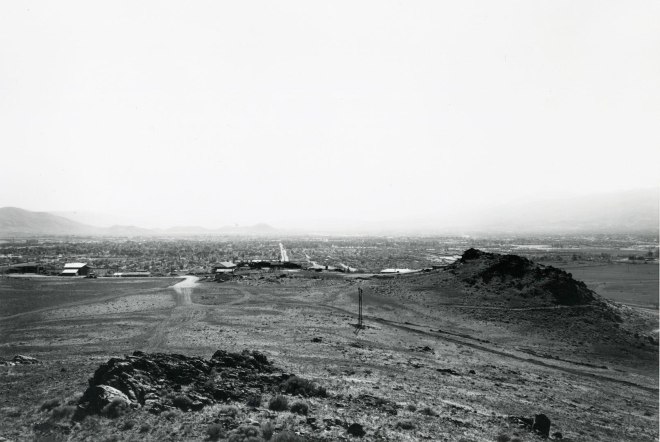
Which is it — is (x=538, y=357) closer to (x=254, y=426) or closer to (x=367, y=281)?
(x=254, y=426)

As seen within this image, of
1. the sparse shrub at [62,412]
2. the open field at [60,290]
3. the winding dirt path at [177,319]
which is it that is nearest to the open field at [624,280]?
the winding dirt path at [177,319]

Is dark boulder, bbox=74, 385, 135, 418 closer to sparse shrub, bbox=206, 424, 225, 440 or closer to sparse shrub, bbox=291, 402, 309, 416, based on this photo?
sparse shrub, bbox=206, 424, 225, 440

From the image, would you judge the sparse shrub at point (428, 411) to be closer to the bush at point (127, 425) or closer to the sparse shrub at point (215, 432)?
the sparse shrub at point (215, 432)

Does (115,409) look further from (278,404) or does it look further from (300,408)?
(300,408)

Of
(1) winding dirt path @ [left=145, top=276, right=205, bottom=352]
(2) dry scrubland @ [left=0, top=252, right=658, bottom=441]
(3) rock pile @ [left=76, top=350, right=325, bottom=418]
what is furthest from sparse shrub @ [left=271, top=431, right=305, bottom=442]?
(1) winding dirt path @ [left=145, top=276, right=205, bottom=352]

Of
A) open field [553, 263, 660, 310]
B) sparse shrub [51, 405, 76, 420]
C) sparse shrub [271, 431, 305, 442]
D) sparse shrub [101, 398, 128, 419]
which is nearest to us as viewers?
sparse shrub [271, 431, 305, 442]

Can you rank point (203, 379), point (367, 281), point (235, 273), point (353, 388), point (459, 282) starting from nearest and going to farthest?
point (203, 379), point (353, 388), point (459, 282), point (367, 281), point (235, 273)

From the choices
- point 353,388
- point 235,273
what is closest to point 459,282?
point 353,388
